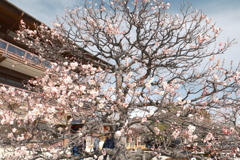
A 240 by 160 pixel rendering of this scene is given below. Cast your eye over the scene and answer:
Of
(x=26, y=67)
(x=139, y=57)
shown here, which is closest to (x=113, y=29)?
(x=139, y=57)

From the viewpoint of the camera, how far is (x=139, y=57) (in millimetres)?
6336

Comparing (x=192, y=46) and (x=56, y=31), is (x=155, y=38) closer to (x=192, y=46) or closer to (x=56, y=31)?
(x=192, y=46)

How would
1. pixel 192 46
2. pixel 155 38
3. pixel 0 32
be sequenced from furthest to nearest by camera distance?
1. pixel 0 32
2. pixel 155 38
3. pixel 192 46

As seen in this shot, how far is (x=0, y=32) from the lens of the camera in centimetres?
1109

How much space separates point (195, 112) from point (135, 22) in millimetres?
3876

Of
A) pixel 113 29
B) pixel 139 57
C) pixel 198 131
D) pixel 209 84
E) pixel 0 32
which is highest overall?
pixel 0 32

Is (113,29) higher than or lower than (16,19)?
Result: lower

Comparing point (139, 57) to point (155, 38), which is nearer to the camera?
point (155, 38)

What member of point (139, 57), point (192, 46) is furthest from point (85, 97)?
point (192, 46)

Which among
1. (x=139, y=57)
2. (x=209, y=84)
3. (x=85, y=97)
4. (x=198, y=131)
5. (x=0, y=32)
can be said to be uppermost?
(x=0, y=32)

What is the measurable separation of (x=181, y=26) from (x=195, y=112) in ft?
10.2

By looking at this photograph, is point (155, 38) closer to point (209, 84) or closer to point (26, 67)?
point (209, 84)

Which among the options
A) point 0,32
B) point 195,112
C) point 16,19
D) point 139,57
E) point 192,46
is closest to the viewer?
point 195,112

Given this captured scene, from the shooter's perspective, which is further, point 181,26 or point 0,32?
point 0,32
